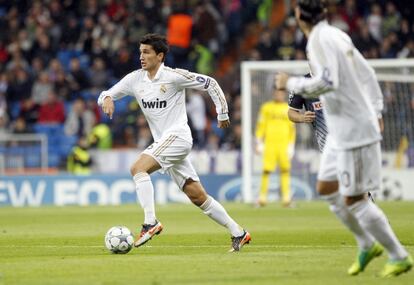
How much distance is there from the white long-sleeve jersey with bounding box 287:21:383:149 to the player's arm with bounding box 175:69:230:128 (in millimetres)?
3217

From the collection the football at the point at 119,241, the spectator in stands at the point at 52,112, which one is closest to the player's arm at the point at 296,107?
the football at the point at 119,241

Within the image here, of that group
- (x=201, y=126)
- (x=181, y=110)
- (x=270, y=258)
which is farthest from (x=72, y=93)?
(x=270, y=258)

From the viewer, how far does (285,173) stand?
68.7ft

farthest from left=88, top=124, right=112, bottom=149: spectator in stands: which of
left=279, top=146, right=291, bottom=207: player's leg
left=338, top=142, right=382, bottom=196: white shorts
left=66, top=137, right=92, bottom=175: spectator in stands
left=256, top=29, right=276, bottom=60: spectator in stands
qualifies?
left=338, top=142, right=382, bottom=196: white shorts

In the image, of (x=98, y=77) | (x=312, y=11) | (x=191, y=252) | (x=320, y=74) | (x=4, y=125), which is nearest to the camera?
(x=320, y=74)

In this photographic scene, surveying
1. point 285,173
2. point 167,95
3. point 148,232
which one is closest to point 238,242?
point 148,232

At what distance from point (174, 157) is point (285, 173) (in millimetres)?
9753

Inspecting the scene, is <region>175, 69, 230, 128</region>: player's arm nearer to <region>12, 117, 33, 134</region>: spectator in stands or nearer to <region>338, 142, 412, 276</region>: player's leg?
<region>338, 142, 412, 276</region>: player's leg

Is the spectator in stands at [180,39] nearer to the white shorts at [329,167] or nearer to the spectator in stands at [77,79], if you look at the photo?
the spectator in stands at [77,79]

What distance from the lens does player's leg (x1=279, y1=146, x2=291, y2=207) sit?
67.8ft

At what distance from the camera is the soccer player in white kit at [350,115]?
8039mm

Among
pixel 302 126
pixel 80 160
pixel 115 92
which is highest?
pixel 115 92

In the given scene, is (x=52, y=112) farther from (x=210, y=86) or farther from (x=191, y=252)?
(x=191, y=252)

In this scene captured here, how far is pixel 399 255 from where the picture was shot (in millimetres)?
8117
